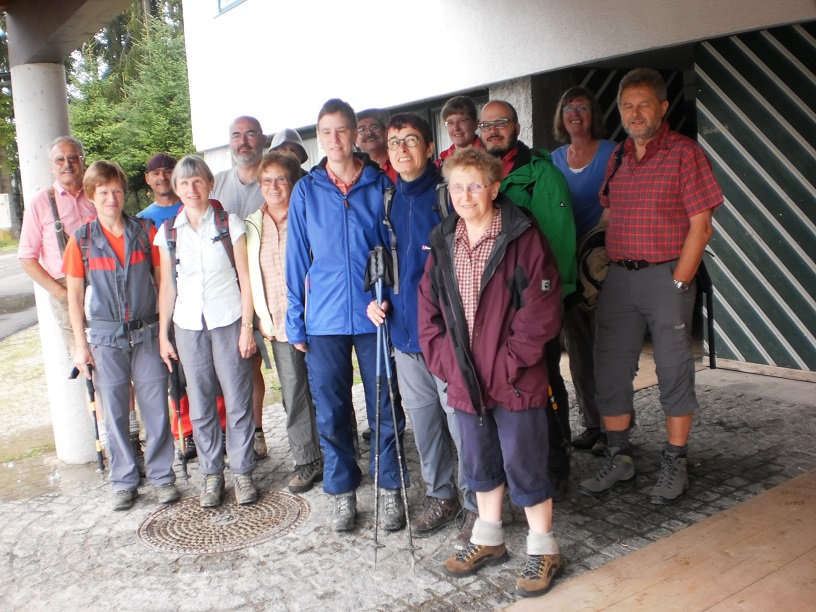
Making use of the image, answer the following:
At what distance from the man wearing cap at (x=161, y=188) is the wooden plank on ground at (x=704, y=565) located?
11.2 ft

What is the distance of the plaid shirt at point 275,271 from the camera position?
4621 mm

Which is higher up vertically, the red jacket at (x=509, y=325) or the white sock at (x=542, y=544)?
the red jacket at (x=509, y=325)

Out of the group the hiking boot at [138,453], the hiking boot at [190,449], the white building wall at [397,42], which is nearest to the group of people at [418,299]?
the hiking boot at [138,453]

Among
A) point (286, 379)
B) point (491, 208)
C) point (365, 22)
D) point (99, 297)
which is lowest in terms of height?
point (286, 379)

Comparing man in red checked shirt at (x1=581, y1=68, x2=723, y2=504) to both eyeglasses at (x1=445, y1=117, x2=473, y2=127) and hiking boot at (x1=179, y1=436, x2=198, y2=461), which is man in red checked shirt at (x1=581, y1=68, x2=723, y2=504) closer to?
eyeglasses at (x1=445, y1=117, x2=473, y2=127)

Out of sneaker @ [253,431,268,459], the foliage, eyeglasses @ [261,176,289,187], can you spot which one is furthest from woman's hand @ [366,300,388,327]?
the foliage

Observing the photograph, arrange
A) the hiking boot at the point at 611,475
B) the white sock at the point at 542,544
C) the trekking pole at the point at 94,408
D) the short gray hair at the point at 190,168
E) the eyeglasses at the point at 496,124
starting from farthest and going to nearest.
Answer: the trekking pole at the point at 94,408, the short gray hair at the point at 190,168, the hiking boot at the point at 611,475, the eyeglasses at the point at 496,124, the white sock at the point at 542,544

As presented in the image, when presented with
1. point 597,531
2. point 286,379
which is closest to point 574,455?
point 597,531

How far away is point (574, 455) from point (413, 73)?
198 inches

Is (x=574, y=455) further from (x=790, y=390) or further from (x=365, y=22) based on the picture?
(x=365, y=22)

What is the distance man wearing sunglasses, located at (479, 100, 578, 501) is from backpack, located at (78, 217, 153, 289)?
2.13 m

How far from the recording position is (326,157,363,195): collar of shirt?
4.08 metres

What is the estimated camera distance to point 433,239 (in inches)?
141

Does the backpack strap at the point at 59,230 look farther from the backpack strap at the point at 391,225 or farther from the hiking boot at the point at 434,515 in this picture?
the hiking boot at the point at 434,515
